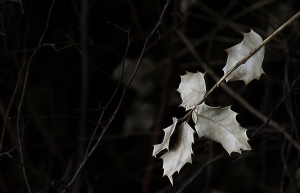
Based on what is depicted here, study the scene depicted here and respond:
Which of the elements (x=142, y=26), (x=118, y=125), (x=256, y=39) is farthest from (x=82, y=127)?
(x=256, y=39)

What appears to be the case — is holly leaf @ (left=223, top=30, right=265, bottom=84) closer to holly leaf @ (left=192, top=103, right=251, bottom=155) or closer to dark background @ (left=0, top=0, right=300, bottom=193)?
holly leaf @ (left=192, top=103, right=251, bottom=155)

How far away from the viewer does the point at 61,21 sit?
1.18m

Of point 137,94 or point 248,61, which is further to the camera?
point 137,94

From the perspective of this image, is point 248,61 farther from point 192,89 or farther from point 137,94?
point 137,94

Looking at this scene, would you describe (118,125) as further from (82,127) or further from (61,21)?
(61,21)

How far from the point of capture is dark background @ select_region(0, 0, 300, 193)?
121 cm

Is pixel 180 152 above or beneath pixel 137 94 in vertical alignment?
above

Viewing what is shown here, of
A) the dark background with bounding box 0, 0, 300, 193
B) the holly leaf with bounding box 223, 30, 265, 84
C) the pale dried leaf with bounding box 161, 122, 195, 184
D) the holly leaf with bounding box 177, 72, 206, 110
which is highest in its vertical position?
the holly leaf with bounding box 223, 30, 265, 84

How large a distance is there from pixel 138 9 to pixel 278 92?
0.59m

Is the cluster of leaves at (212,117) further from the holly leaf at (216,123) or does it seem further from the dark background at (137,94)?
the dark background at (137,94)

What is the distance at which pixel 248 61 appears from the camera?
0.54m

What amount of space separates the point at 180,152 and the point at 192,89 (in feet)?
0.28

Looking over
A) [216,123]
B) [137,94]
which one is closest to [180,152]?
[216,123]

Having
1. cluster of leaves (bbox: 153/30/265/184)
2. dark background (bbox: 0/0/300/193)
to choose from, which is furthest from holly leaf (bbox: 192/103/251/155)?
dark background (bbox: 0/0/300/193)
